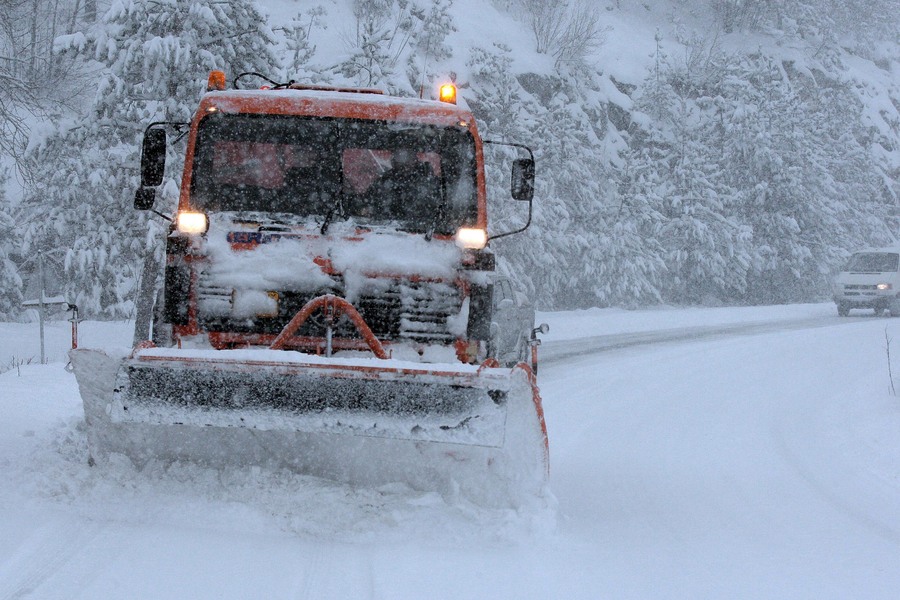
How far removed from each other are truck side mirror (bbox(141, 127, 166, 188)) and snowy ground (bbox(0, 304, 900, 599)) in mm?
1827

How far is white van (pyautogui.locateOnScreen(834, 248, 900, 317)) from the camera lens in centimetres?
2766

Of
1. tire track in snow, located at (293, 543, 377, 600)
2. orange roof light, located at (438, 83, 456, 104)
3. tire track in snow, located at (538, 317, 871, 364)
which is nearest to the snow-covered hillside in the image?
tire track in snow, located at (538, 317, 871, 364)

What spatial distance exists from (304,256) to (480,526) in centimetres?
201

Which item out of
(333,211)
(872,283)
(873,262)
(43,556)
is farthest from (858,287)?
(43,556)

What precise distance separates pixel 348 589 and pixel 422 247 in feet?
8.12

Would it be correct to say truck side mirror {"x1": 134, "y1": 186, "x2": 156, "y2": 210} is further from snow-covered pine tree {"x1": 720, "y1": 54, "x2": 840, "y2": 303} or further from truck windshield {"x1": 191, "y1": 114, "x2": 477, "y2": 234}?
snow-covered pine tree {"x1": 720, "y1": 54, "x2": 840, "y2": 303}

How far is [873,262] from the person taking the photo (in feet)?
92.8

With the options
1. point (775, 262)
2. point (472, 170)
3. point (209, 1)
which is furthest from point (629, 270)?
point (472, 170)

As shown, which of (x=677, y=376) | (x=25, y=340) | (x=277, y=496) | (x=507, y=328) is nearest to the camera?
(x=277, y=496)

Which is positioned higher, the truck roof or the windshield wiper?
the truck roof

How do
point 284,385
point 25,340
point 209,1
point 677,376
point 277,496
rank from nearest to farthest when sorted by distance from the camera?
1. point 284,385
2. point 277,496
3. point 677,376
4. point 209,1
5. point 25,340

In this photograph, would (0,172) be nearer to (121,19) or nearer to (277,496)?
(121,19)

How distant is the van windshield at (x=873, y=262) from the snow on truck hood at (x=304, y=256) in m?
26.2

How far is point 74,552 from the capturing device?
153 inches
